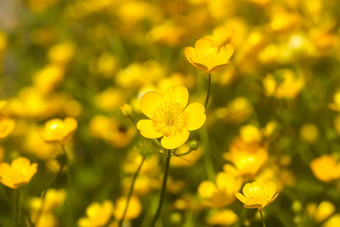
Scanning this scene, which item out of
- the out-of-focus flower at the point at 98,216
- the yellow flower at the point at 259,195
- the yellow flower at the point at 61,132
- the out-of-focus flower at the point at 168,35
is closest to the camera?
the yellow flower at the point at 259,195

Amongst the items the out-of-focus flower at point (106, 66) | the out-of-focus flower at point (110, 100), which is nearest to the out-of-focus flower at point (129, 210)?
the out-of-focus flower at point (110, 100)

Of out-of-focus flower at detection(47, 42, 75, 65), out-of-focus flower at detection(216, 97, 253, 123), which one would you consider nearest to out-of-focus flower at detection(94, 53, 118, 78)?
out-of-focus flower at detection(47, 42, 75, 65)

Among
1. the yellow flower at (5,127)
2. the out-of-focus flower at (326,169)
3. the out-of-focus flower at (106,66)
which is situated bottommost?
the out-of-focus flower at (106,66)

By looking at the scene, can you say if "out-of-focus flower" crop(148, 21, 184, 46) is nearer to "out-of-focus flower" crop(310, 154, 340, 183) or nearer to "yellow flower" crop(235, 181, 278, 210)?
"out-of-focus flower" crop(310, 154, 340, 183)

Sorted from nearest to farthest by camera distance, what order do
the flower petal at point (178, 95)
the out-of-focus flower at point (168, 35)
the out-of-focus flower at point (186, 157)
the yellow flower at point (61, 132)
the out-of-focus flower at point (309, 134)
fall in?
the flower petal at point (178, 95) < the yellow flower at point (61, 132) < the out-of-focus flower at point (186, 157) < the out-of-focus flower at point (309, 134) < the out-of-focus flower at point (168, 35)

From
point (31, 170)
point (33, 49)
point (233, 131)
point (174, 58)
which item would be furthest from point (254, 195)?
point (33, 49)

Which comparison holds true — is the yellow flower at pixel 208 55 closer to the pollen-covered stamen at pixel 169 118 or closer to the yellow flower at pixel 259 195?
the pollen-covered stamen at pixel 169 118

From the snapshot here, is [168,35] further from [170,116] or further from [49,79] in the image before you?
[170,116]
